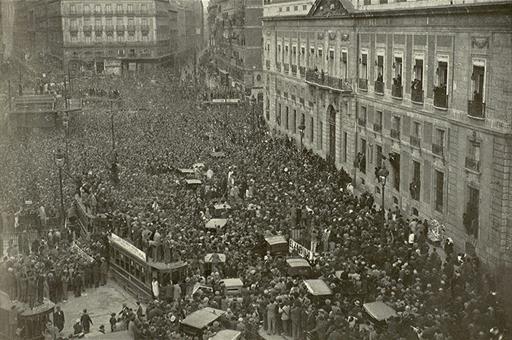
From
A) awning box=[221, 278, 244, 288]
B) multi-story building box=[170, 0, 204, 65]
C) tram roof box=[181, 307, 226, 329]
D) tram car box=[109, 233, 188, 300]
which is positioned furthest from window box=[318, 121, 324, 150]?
multi-story building box=[170, 0, 204, 65]

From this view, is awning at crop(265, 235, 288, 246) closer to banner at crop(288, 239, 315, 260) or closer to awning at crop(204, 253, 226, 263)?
banner at crop(288, 239, 315, 260)

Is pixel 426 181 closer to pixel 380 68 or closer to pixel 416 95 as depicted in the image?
pixel 416 95

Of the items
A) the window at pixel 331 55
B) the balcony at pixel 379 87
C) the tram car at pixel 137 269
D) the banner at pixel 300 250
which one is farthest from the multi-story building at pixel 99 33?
the banner at pixel 300 250

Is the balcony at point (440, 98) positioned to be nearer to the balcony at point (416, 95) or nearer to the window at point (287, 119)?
the balcony at point (416, 95)

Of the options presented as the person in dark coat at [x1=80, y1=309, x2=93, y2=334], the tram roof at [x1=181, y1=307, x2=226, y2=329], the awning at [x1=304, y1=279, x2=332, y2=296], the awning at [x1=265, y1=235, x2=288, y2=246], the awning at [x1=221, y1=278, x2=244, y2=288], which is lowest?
the person in dark coat at [x1=80, y1=309, x2=93, y2=334]

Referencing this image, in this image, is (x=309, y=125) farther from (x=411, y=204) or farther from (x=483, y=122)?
(x=483, y=122)
